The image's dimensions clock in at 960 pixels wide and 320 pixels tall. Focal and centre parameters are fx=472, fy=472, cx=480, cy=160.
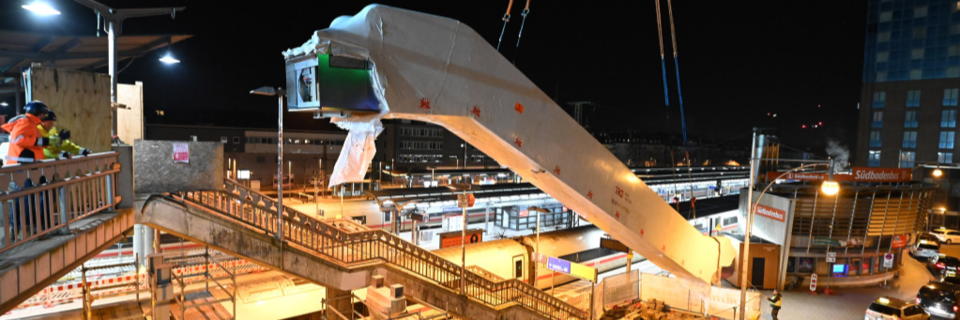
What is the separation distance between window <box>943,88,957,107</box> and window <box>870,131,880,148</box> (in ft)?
24.0

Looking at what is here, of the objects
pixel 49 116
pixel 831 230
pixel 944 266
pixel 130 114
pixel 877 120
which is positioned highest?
pixel 877 120

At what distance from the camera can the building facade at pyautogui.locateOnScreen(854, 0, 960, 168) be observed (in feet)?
176

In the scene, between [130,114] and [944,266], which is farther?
[944,266]

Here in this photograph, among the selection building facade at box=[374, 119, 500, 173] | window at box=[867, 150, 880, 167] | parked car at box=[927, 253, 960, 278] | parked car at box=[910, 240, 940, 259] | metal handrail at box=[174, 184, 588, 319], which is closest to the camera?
metal handrail at box=[174, 184, 588, 319]

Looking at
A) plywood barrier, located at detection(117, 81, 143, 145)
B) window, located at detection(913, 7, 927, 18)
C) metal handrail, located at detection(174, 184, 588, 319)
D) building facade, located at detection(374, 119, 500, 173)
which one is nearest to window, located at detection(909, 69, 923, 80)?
window, located at detection(913, 7, 927, 18)

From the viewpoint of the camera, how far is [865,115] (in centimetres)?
6078

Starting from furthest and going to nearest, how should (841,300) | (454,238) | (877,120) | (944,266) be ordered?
(877,120), (944,266), (841,300), (454,238)

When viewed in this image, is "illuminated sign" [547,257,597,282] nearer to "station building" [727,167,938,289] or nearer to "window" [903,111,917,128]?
"station building" [727,167,938,289]

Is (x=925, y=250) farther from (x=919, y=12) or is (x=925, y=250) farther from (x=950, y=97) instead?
(x=919, y=12)

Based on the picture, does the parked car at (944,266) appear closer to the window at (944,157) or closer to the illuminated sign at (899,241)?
the illuminated sign at (899,241)

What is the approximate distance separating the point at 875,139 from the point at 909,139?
11.5ft

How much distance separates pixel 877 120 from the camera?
5984 centimetres

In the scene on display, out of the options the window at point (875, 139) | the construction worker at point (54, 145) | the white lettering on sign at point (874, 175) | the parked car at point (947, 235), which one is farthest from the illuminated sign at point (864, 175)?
the window at point (875, 139)

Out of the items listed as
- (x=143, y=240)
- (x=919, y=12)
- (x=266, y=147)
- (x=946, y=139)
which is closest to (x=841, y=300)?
(x=143, y=240)
